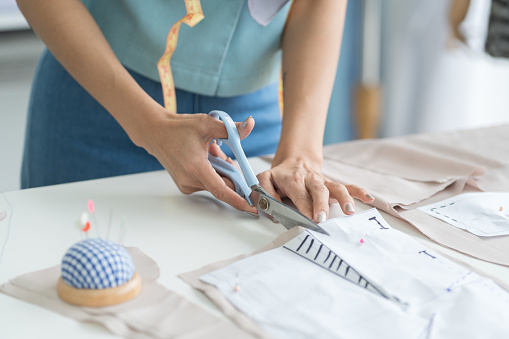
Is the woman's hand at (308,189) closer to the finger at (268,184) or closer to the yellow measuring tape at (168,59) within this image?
the finger at (268,184)

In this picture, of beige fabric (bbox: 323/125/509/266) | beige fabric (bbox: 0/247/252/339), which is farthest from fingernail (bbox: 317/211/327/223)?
beige fabric (bbox: 0/247/252/339)

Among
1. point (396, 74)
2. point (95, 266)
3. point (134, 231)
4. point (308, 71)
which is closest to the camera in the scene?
point (95, 266)

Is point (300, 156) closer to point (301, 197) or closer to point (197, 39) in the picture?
point (301, 197)

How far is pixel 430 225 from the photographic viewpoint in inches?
28.0

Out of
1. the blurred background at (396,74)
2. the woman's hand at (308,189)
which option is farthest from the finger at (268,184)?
the blurred background at (396,74)

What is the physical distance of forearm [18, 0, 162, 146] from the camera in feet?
2.70

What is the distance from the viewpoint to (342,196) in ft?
2.40

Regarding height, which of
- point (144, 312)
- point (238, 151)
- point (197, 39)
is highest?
point (197, 39)

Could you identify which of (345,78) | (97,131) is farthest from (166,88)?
(345,78)

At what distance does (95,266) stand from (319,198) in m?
0.31

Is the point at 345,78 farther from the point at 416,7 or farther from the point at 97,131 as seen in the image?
the point at 97,131

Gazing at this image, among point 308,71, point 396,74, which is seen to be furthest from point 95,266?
point 396,74

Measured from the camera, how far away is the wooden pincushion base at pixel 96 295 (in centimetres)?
51

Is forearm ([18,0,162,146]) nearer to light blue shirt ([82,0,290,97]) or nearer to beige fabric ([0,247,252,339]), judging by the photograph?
light blue shirt ([82,0,290,97])
